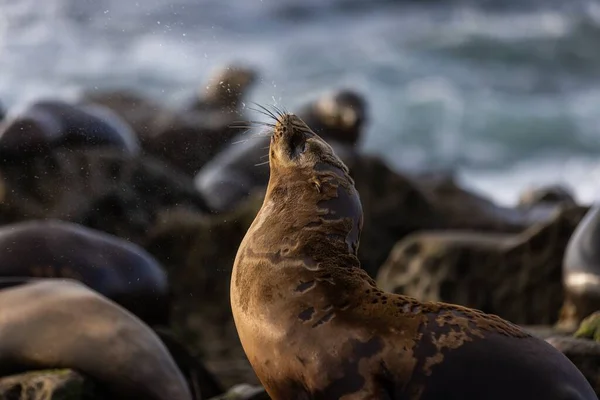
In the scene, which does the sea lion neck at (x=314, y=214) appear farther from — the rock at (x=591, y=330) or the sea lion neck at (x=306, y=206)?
the rock at (x=591, y=330)

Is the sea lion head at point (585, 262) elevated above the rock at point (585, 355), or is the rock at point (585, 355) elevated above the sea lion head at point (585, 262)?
the rock at point (585, 355)

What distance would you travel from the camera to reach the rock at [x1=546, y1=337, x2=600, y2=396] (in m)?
4.09

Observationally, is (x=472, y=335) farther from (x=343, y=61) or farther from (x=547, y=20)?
(x=547, y=20)

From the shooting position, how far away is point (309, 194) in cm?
351

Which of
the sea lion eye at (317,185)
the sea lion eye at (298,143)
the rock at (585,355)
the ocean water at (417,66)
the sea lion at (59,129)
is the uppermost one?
the sea lion eye at (298,143)

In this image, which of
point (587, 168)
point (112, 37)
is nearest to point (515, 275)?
point (587, 168)

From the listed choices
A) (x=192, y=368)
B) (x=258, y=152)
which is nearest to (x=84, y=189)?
(x=192, y=368)

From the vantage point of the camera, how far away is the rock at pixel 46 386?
157 inches

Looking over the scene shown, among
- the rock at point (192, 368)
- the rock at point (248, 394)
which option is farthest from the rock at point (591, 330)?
the rock at point (192, 368)

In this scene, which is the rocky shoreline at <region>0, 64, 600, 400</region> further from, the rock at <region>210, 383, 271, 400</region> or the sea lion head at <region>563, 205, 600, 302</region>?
the rock at <region>210, 383, 271, 400</region>

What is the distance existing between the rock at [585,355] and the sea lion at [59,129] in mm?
4103

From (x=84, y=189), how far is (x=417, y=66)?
22.6 meters

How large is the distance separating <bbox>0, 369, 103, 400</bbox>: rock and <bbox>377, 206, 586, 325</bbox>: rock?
4.52 meters

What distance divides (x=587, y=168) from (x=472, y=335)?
799 inches
